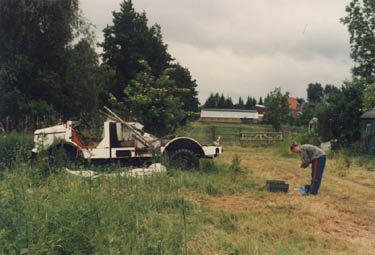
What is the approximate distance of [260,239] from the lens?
458 centimetres

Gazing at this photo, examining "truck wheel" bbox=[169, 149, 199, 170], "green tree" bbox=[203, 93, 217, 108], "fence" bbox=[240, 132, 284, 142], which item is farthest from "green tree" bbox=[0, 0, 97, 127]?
"green tree" bbox=[203, 93, 217, 108]

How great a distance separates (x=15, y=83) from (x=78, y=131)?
12.0 m

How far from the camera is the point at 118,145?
343 inches

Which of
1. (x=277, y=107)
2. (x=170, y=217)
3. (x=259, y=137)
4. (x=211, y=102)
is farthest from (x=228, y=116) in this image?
(x=170, y=217)

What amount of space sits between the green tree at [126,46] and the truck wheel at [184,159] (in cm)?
1979

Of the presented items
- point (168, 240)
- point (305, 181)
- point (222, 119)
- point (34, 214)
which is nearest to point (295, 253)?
point (168, 240)

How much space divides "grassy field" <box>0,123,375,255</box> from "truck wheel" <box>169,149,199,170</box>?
909mm

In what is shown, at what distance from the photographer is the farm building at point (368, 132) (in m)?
18.3

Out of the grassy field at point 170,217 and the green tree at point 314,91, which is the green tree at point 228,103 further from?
the grassy field at point 170,217

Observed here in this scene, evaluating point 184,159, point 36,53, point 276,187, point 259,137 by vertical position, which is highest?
point 36,53

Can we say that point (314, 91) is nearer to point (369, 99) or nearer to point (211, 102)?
point (211, 102)

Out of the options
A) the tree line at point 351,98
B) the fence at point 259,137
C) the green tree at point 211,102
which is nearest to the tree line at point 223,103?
the green tree at point 211,102

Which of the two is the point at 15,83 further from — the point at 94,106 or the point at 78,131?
the point at 78,131

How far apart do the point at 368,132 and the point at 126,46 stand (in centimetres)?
2161
